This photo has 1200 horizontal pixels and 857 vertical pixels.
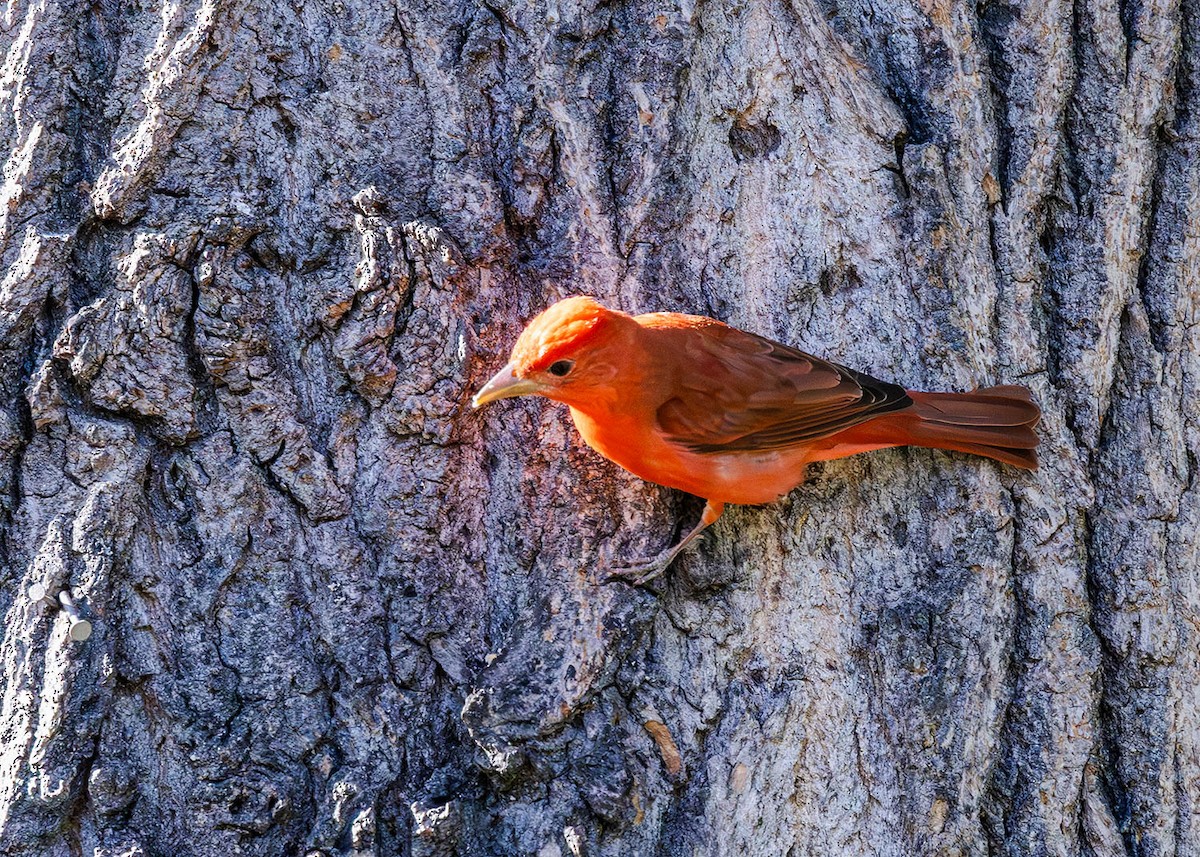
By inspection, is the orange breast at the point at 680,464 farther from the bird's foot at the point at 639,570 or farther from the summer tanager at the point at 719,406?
the bird's foot at the point at 639,570

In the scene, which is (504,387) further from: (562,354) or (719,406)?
(719,406)

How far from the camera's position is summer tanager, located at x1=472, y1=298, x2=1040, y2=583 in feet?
9.56

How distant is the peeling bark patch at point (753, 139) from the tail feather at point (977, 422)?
850 millimetres

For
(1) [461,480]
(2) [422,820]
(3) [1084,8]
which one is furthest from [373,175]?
(3) [1084,8]

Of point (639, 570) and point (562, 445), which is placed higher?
point (562, 445)

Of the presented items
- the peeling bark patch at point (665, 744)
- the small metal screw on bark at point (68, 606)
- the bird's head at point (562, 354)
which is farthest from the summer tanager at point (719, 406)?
the small metal screw on bark at point (68, 606)

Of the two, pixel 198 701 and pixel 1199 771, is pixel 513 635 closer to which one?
pixel 198 701

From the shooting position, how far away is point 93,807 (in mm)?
2650

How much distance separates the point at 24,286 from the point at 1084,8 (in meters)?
3.25

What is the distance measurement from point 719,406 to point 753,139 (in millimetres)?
813

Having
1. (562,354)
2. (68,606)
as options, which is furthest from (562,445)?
(68,606)

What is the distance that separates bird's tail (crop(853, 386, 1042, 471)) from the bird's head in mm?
790

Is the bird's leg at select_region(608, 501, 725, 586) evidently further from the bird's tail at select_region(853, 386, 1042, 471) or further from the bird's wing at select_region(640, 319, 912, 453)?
the bird's tail at select_region(853, 386, 1042, 471)

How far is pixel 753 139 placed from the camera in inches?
125
